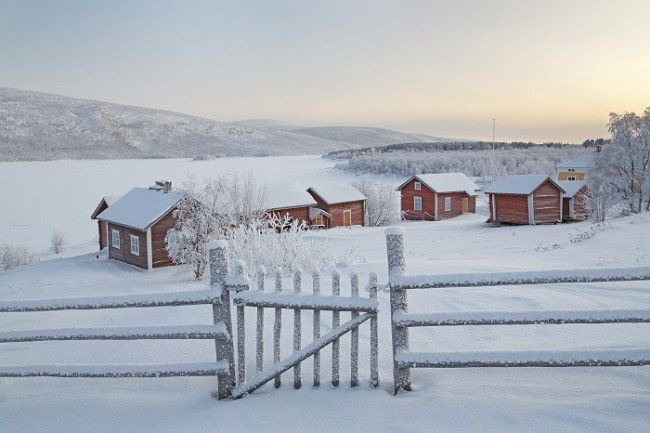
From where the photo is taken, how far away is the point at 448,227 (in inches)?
1592

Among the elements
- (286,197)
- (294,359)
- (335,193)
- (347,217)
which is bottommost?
(347,217)

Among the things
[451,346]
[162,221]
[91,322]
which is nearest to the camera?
[451,346]

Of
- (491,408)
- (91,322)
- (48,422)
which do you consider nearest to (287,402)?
(491,408)

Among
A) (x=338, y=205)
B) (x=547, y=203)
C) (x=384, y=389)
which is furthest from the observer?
(x=338, y=205)

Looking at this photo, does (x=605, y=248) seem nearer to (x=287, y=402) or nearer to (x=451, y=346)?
(x=451, y=346)

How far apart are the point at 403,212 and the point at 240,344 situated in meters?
48.3

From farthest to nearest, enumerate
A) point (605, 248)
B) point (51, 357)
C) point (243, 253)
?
point (605, 248) → point (243, 253) → point (51, 357)

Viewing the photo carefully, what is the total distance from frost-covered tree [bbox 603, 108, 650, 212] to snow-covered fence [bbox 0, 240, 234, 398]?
4331 centimetres

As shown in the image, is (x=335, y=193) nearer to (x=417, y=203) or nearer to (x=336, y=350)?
(x=417, y=203)

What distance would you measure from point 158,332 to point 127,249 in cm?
2817

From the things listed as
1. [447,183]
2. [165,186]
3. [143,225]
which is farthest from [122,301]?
[447,183]

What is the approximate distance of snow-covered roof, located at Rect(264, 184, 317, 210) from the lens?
3800 centimetres

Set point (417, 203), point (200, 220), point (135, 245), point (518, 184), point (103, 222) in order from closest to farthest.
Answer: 1. point (200, 220)
2. point (135, 245)
3. point (103, 222)
4. point (518, 184)
5. point (417, 203)

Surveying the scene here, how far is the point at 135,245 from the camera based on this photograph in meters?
30.0
